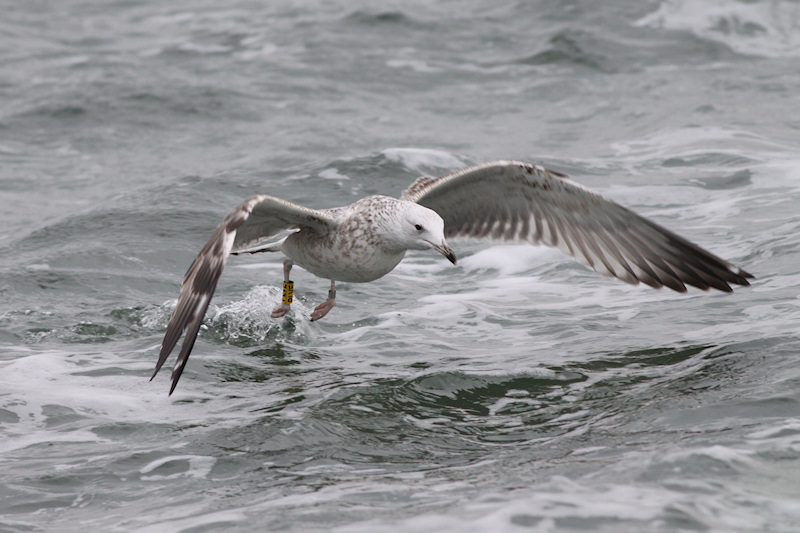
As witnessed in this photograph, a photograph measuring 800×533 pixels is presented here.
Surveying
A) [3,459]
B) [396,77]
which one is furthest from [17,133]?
[3,459]

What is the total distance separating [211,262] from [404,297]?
9.80 ft

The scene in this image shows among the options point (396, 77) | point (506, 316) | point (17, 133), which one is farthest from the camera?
point (396, 77)

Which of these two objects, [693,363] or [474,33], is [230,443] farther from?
[474,33]

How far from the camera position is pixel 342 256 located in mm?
6961

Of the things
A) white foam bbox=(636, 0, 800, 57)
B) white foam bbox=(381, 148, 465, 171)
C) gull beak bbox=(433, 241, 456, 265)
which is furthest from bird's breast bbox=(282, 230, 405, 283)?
white foam bbox=(636, 0, 800, 57)

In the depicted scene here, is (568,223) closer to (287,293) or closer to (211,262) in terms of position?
(287,293)

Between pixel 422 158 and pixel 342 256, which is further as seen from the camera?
pixel 422 158

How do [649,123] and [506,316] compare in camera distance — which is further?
[649,123]

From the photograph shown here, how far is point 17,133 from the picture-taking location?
13.8m

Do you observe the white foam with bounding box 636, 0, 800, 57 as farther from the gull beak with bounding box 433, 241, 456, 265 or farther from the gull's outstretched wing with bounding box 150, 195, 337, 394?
the gull's outstretched wing with bounding box 150, 195, 337, 394

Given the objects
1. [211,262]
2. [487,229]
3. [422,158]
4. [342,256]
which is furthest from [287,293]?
[422,158]

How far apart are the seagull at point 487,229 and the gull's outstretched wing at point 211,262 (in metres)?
0.02

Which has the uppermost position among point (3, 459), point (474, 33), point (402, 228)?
point (474, 33)

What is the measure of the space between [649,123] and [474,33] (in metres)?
5.39
